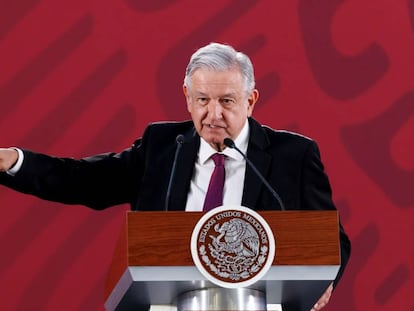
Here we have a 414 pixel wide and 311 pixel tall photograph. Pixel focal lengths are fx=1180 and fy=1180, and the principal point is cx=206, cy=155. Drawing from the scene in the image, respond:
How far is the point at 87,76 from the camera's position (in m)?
3.80

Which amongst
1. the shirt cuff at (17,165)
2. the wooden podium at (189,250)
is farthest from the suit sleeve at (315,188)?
the shirt cuff at (17,165)

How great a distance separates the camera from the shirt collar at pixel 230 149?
2.95m

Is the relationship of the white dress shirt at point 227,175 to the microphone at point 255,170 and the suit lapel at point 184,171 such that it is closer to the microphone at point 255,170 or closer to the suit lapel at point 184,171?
the suit lapel at point 184,171

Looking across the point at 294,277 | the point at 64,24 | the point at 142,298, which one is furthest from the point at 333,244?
the point at 64,24

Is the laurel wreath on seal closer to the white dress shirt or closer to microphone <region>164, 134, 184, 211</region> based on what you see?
microphone <region>164, 134, 184, 211</region>

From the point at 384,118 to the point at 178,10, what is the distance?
2.51ft

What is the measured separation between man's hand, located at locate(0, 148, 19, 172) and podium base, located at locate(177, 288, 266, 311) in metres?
0.62

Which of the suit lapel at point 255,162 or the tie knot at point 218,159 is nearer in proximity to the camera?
the suit lapel at point 255,162

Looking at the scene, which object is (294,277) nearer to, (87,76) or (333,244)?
(333,244)

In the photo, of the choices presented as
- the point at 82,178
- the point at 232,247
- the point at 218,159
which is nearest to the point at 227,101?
the point at 218,159

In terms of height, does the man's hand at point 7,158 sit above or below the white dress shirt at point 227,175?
below

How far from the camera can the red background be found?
3732mm

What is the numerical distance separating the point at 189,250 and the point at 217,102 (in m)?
0.68

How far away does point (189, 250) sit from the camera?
7.55 ft
